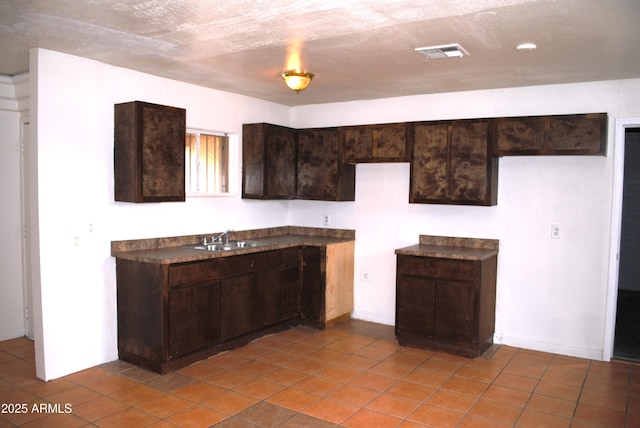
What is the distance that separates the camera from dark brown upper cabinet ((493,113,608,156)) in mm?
4266

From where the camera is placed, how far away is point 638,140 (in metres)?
7.30

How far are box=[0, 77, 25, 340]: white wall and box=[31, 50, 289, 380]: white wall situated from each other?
3.81 feet

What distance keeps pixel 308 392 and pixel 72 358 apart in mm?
1956

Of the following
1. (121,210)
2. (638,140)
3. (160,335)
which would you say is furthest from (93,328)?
(638,140)

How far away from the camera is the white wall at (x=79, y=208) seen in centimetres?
377

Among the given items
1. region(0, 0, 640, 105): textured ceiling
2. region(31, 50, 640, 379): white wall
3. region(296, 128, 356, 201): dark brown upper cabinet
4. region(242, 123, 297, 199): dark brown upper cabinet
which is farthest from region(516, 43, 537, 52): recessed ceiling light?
region(242, 123, 297, 199): dark brown upper cabinet

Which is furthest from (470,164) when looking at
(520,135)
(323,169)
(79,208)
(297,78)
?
(79,208)

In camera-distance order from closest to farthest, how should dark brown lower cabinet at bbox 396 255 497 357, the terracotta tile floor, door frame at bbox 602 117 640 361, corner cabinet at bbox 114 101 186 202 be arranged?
the terracotta tile floor
corner cabinet at bbox 114 101 186 202
door frame at bbox 602 117 640 361
dark brown lower cabinet at bbox 396 255 497 357

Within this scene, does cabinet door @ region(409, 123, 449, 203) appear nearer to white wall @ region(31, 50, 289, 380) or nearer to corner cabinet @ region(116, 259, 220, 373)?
corner cabinet @ region(116, 259, 220, 373)

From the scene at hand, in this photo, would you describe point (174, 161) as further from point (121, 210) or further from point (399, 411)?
point (399, 411)

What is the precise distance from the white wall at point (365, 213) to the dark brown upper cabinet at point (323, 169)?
0.23 meters

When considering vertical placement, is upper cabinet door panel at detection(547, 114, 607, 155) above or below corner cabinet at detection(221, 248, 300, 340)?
above

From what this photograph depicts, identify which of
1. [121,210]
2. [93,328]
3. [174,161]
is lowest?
[93,328]

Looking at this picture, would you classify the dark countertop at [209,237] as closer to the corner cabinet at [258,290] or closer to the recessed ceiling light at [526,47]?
the corner cabinet at [258,290]
